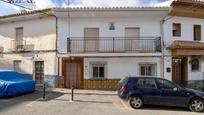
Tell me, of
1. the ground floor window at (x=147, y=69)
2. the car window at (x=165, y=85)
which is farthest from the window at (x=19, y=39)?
→ the car window at (x=165, y=85)

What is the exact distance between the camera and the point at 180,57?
17.5 metres

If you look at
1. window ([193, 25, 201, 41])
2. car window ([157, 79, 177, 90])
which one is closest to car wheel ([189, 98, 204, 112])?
car window ([157, 79, 177, 90])

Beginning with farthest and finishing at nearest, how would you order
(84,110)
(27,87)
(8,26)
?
(8,26) < (27,87) < (84,110)

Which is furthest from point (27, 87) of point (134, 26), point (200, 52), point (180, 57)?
point (200, 52)

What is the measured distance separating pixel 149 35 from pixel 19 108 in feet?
34.7

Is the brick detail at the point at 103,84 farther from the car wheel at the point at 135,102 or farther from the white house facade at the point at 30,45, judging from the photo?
the car wheel at the point at 135,102

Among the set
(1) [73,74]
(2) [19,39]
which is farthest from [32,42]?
(1) [73,74]

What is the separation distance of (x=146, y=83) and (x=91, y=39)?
7.09 metres

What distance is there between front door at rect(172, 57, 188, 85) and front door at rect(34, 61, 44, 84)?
10.2 m

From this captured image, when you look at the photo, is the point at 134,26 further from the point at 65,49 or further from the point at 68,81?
the point at 68,81

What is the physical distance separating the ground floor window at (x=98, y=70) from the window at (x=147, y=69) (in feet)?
9.49

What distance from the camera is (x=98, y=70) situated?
55.2 ft

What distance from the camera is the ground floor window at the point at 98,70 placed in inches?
661

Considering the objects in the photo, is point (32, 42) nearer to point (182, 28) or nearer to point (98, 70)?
point (98, 70)
